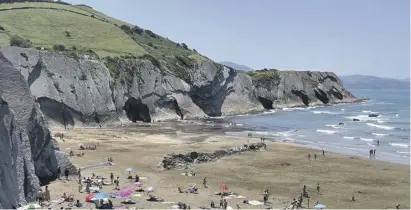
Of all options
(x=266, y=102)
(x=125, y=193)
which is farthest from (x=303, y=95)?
(x=125, y=193)

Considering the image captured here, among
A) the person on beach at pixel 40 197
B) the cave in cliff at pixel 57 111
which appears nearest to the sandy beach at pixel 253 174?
the person on beach at pixel 40 197

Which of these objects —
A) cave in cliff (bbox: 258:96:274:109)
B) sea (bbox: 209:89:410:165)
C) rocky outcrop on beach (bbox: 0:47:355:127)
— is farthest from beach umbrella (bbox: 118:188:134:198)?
cave in cliff (bbox: 258:96:274:109)

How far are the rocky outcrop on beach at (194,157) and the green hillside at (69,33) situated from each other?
168 feet

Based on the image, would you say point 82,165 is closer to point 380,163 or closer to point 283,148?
point 283,148

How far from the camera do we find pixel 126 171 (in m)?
40.3

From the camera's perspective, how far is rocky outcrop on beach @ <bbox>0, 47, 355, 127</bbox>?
7494cm

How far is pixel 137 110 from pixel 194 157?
146 ft

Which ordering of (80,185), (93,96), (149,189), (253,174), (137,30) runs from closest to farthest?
(80,185) < (149,189) < (253,174) < (93,96) < (137,30)

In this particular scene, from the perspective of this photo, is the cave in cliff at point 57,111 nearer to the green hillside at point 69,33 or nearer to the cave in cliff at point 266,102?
the green hillside at point 69,33

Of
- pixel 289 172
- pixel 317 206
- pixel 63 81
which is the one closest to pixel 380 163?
pixel 289 172

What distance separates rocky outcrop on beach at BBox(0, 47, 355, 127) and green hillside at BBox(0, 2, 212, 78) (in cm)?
568

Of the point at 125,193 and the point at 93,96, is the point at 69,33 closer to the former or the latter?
the point at 93,96

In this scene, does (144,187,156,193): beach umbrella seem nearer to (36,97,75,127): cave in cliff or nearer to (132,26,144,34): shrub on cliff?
(36,97,75,127): cave in cliff

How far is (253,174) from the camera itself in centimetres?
4200
